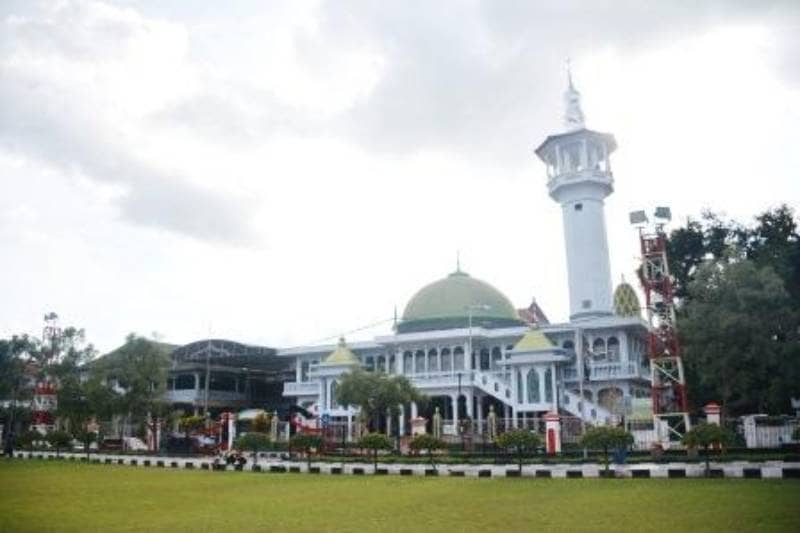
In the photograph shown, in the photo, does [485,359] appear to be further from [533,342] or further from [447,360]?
[533,342]

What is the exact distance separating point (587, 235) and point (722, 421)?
2178 centimetres

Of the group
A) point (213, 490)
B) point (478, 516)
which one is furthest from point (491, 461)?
point (478, 516)

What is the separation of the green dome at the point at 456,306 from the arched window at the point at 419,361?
2.13 metres

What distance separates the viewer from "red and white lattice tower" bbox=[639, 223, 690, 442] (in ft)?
113

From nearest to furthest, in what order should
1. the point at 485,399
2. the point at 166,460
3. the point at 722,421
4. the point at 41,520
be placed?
the point at 41,520, the point at 722,421, the point at 166,460, the point at 485,399

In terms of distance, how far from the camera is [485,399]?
4741 centimetres

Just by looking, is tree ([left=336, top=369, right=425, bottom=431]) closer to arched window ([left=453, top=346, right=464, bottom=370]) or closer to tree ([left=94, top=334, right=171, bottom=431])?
arched window ([left=453, top=346, right=464, bottom=370])

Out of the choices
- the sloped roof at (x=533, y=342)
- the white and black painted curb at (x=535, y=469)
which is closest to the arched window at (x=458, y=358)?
the sloped roof at (x=533, y=342)

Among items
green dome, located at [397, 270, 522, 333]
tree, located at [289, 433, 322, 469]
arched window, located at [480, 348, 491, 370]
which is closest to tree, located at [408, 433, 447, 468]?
tree, located at [289, 433, 322, 469]

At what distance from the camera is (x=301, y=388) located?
53.7m

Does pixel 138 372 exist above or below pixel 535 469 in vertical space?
above

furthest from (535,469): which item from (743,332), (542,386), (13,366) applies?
(13,366)

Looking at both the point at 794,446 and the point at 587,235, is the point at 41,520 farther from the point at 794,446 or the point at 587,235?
the point at 587,235

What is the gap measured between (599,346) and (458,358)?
9023mm
